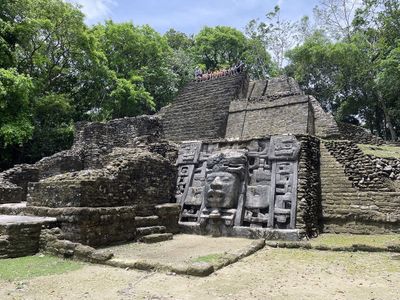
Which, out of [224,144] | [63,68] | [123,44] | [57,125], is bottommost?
[224,144]

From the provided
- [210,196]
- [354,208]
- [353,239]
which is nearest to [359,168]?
[354,208]

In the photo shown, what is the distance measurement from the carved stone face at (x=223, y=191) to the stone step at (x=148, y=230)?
1.47 metres

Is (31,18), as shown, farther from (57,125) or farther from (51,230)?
(51,230)

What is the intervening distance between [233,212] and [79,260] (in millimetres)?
4499

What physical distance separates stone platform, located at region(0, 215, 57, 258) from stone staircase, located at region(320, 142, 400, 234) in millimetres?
7219

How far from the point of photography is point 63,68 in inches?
943

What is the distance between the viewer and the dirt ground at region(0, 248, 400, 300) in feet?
15.7

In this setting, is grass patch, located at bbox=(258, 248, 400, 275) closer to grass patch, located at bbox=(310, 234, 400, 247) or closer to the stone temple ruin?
grass patch, located at bbox=(310, 234, 400, 247)

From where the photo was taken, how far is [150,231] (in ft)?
31.1

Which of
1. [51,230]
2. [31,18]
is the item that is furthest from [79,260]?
[31,18]

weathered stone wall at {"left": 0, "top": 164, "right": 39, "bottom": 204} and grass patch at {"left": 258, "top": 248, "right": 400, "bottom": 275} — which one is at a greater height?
weathered stone wall at {"left": 0, "top": 164, "right": 39, "bottom": 204}

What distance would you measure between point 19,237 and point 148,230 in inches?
126

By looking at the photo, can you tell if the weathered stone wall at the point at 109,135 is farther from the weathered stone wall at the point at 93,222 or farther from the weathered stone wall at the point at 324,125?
the weathered stone wall at the point at 324,125

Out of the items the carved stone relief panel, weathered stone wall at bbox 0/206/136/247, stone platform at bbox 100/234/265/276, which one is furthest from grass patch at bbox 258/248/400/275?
weathered stone wall at bbox 0/206/136/247
